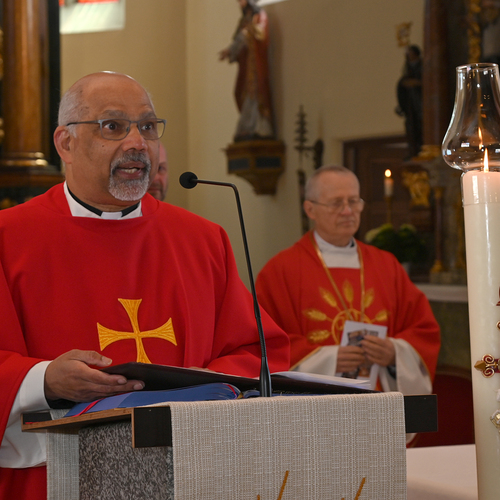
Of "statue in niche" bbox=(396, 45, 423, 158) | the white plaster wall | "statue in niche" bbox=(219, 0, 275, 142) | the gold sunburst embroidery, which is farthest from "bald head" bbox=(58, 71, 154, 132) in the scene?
"statue in niche" bbox=(219, 0, 275, 142)

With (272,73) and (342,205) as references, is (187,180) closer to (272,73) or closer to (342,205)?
(342,205)

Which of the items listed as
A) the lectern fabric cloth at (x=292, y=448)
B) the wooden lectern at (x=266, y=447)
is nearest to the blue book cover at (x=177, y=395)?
the wooden lectern at (x=266, y=447)

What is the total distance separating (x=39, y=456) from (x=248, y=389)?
0.71 m

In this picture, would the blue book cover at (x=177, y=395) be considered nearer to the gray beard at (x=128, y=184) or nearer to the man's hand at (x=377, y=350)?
the gray beard at (x=128, y=184)

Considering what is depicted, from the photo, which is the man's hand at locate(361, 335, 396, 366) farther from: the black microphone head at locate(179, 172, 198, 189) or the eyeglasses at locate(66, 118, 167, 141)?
the black microphone head at locate(179, 172, 198, 189)

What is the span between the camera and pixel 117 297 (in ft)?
7.46

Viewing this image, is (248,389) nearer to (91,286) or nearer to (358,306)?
(91,286)

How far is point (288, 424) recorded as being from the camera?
4.50 ft

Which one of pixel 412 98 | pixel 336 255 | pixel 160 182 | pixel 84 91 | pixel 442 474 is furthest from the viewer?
pixel 412 98

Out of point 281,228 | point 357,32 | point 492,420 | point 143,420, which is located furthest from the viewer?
point 281,228

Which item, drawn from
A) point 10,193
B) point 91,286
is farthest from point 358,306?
point 10,193

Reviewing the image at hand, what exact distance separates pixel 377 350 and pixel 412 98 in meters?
5.05

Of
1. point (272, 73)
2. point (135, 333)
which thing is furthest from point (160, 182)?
point (272, 73)

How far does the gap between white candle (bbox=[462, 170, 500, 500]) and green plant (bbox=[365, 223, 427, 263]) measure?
703cm
